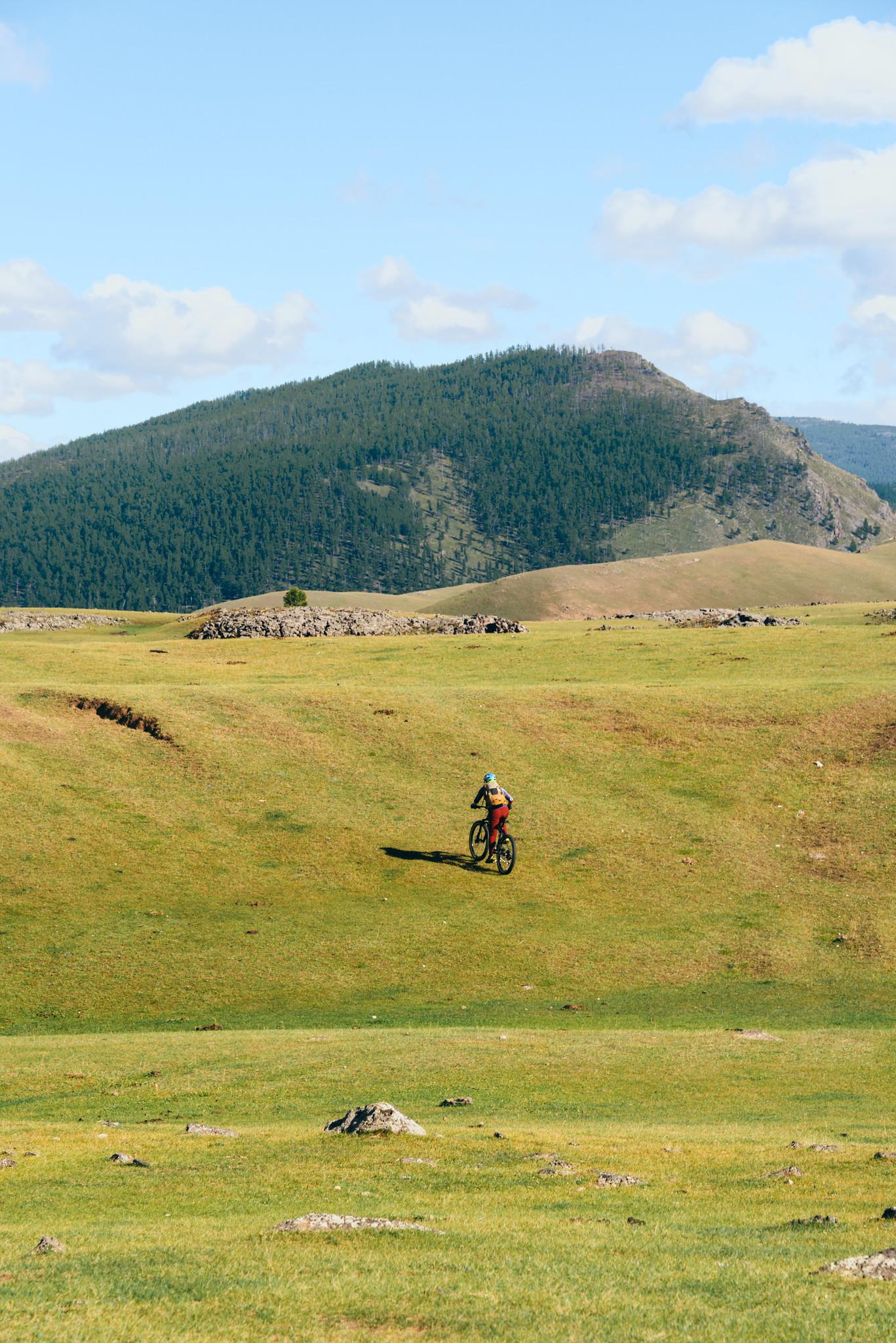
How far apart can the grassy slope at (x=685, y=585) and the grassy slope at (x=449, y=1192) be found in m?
133

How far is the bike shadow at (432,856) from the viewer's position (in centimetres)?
3825

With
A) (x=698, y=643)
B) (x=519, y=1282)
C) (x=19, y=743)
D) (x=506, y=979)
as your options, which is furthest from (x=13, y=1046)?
(x=698, y=643)

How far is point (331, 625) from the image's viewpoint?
8862 centimetres

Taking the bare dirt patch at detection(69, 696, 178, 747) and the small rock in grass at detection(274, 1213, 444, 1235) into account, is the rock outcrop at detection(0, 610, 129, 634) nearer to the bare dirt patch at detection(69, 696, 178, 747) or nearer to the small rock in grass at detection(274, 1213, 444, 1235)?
the bare dirt patch at detection(69, 696, 178, 747)

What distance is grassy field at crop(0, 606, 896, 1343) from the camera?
1025cm

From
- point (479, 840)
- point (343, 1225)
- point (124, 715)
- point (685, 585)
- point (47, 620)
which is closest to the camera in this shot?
point (343, 1225)

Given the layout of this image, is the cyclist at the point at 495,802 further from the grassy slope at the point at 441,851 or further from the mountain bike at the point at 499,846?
the grassy slope at the point at 441,851

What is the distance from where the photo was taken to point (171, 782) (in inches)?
1657

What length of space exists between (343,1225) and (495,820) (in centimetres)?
2557

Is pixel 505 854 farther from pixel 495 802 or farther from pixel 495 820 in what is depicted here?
pixel 495 802

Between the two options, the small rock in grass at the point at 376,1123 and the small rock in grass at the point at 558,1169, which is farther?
the small rock in grass at the point at 376,1123

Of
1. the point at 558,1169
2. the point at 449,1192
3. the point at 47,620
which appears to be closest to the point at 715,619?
the point at 558,1169

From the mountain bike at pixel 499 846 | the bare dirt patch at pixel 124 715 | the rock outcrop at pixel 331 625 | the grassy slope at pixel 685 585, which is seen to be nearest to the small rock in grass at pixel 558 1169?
the mountain bike at pixel 499 846

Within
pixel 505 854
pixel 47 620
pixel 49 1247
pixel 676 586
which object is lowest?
pixel 505 854
